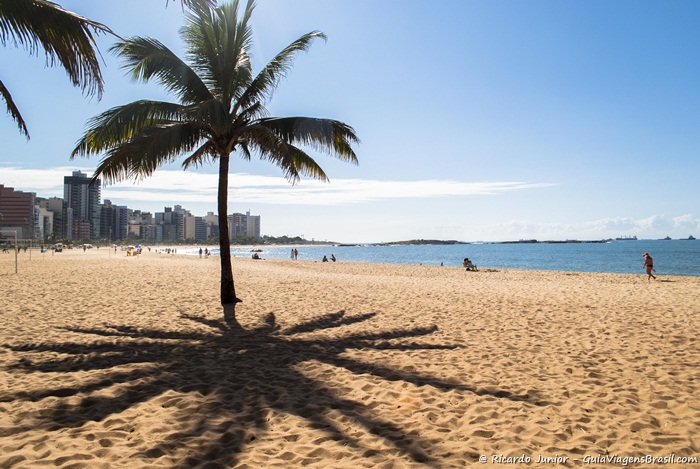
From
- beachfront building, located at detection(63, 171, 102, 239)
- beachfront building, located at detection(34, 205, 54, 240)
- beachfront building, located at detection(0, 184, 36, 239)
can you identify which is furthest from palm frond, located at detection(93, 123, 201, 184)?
beachfront building, located at detection(63, 171, 102, 239)

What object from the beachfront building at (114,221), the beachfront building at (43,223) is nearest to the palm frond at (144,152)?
the beachfront building at (43,223)

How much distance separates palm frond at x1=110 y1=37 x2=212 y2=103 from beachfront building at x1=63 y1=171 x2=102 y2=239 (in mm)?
187771

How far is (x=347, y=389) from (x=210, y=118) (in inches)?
252

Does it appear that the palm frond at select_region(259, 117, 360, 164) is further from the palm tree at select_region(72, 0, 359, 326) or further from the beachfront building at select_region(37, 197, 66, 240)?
the beachfront building at select_region(37, 197, 66, 240)

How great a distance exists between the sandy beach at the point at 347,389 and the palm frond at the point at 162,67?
222 inches

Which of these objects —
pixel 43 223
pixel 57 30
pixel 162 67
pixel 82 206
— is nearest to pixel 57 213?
pixel 43 223

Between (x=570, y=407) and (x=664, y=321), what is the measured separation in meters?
6.38

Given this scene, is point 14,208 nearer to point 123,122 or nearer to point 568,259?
point 123,122

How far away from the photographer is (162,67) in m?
9.16

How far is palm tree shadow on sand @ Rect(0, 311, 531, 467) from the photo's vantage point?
3.57 m

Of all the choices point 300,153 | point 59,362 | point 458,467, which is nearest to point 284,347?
point 59,362

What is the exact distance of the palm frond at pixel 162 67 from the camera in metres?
8.84

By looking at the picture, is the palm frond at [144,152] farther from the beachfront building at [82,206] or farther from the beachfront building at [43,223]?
the beachfront building at [82,206]

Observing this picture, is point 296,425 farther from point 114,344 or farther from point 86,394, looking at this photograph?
point 114,344
